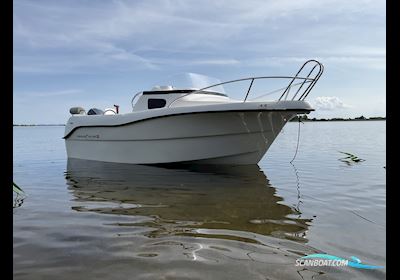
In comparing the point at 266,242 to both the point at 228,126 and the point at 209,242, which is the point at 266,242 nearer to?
the point at 209,242

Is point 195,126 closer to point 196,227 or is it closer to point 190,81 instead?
point 190,81

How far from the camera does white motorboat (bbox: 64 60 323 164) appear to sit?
7.55 meters

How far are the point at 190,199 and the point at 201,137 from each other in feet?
10.3

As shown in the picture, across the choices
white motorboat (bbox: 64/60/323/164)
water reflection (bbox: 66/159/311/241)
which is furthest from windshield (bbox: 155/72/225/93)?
water reflection (bbox: 66/159/311/241)

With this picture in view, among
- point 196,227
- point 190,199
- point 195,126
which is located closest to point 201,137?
point 195,126

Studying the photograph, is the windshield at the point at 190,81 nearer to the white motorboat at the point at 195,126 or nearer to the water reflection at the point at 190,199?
the white motorboat at the point at 195,126

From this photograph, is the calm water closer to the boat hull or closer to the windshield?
the boat hull

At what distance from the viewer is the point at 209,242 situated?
3.26m

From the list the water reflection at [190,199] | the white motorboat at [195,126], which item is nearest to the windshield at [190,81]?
the white motorboat at [195,126]

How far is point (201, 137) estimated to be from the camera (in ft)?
27.2

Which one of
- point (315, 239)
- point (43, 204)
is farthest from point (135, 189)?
point (315, 239)

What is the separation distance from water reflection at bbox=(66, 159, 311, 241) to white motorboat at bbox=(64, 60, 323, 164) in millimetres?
437

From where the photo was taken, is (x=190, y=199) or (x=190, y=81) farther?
(x=190, y=81)

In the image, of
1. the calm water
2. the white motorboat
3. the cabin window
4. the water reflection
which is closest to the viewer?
the calm water
